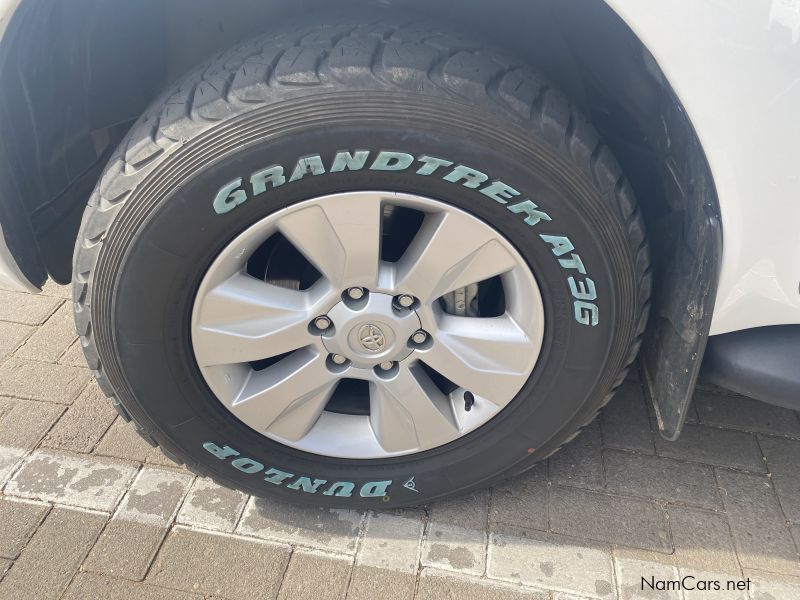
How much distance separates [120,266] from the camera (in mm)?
1434

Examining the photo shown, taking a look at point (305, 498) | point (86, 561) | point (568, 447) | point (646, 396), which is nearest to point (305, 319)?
point (305, 498)

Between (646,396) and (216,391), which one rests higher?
(216,391)

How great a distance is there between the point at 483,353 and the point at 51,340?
5.64 feet

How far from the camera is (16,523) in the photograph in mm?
1780

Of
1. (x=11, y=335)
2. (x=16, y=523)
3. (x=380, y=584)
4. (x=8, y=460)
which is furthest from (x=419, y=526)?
(x=11, y=335)

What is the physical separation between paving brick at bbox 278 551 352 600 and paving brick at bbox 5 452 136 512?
1.88 ft

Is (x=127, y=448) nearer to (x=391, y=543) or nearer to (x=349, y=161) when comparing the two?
(x=391, y=543)

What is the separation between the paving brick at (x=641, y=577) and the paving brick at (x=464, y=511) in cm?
38

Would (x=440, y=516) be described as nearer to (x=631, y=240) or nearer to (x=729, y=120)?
(x=631, y=240)

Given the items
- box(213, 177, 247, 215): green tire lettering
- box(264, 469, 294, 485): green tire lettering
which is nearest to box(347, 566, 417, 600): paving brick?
box(264, 469, 294, 485): green tire lettering

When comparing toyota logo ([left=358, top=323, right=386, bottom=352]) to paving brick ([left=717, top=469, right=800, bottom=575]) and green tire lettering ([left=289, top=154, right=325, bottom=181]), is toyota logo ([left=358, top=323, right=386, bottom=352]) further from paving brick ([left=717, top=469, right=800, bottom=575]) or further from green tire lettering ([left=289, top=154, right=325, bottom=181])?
paving brick ([left=717, top=469, right=800, bottom=575])

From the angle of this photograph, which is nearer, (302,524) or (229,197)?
(229,197)

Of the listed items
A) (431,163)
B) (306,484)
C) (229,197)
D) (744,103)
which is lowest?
(306,484)

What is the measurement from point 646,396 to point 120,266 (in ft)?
5.75
